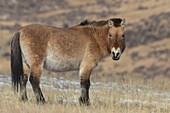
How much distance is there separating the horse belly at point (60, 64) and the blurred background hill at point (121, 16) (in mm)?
10295

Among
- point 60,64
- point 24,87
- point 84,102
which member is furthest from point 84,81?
point 24,87

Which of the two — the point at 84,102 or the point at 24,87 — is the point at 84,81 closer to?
the point at 84,102

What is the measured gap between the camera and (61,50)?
39.1 feet

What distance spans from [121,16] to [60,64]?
4486cm

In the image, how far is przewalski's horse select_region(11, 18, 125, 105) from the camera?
11539 millimetres

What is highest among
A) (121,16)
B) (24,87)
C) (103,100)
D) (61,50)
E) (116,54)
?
(121,16)

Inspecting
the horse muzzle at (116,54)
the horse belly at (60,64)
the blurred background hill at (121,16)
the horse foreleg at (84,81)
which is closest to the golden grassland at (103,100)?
the horse foreleg at (84,81)

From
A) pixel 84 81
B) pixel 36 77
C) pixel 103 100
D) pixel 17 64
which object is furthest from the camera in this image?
pixel 103 100

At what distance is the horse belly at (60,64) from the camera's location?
460 inches

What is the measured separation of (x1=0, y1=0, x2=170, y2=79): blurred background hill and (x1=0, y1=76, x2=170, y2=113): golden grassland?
22.5ft

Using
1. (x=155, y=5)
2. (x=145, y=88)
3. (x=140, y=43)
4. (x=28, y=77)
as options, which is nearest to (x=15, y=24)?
(x=140, y=43)

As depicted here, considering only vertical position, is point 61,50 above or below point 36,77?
above

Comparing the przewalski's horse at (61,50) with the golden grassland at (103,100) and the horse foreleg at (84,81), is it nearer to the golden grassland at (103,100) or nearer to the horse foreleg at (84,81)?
the horse foreleg at (84,81)

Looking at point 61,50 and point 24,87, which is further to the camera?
point 24,87
